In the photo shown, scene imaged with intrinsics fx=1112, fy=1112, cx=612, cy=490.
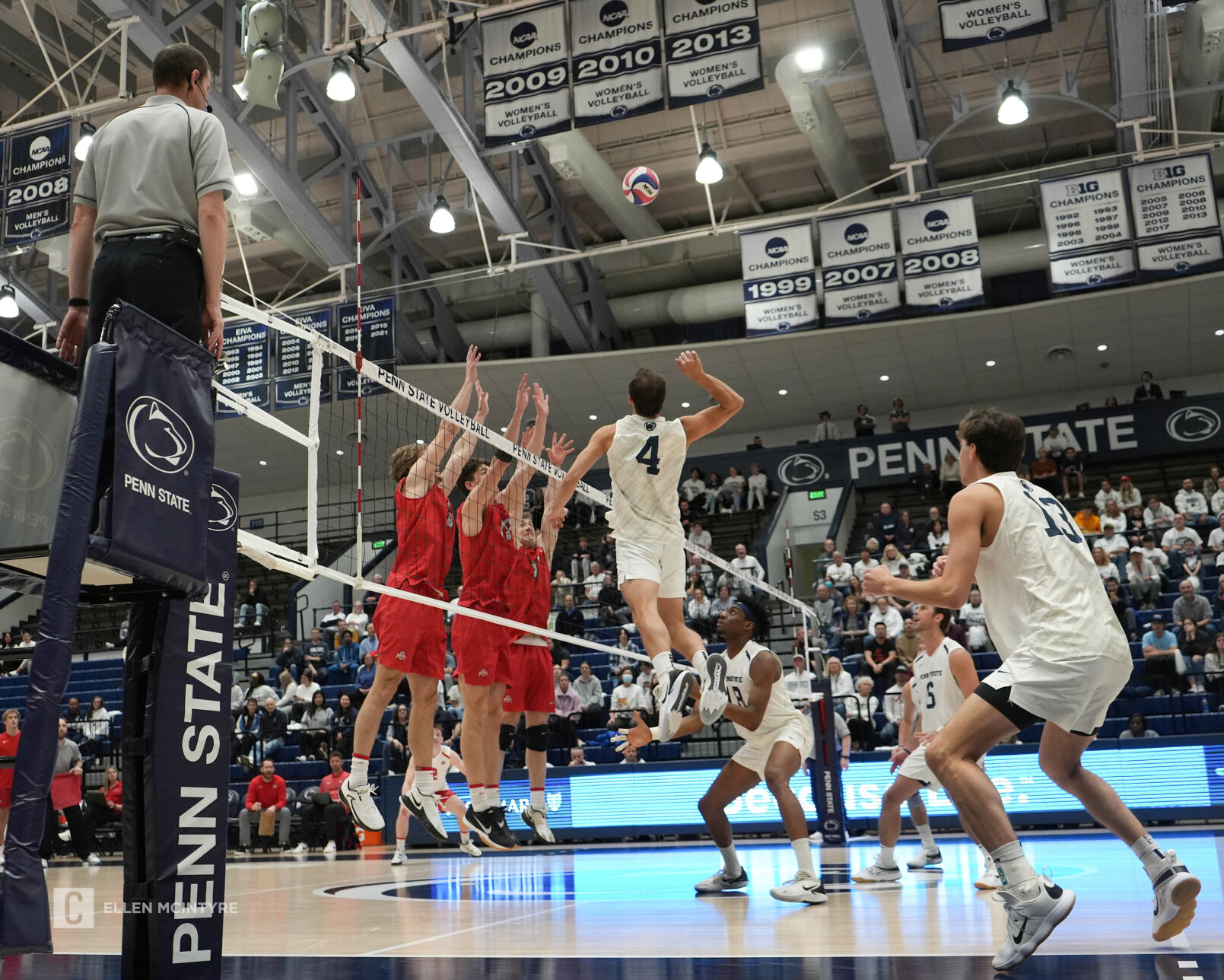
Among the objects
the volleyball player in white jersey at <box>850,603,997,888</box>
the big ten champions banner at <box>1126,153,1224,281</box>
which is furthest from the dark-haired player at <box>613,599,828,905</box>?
the big ten champions banner at <box>1126,153,1224,281</box>

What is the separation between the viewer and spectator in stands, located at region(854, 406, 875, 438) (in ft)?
84.3

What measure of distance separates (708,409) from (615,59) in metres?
8.66

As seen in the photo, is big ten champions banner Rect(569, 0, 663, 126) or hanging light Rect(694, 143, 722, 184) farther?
hanging light Rect(694, 143, 722, 184)

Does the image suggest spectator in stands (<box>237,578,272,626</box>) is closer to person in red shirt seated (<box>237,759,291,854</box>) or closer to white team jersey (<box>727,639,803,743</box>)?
person in red shirt seated (<box>237,759,291,854</box>)

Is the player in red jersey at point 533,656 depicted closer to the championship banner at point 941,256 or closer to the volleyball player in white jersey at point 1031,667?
the volleyball player in white jersey at point 1031,667

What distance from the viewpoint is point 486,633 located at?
839cm

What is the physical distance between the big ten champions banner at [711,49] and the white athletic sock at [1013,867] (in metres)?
11.0

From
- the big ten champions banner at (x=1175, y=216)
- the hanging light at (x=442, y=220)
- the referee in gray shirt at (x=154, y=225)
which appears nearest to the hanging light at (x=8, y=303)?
the hanging light at (x=442, y=220)

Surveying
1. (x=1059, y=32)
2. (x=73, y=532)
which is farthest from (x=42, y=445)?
(x=1059, y=32)

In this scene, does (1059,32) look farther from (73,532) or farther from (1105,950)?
(73,532)

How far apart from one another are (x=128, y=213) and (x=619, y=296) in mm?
23220

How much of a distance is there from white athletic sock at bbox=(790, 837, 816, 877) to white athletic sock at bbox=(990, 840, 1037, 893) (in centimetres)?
253

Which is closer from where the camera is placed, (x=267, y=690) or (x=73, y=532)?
(x=73, y=532)

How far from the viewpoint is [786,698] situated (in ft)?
24.2
